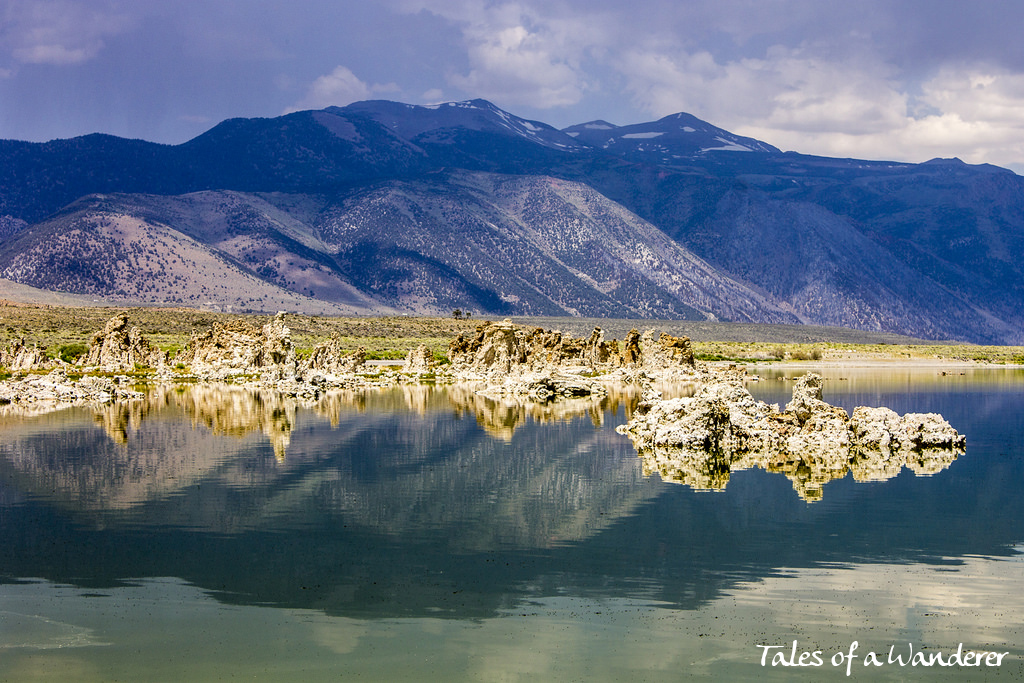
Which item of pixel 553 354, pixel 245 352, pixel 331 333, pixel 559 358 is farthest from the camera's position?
pixel 331 333

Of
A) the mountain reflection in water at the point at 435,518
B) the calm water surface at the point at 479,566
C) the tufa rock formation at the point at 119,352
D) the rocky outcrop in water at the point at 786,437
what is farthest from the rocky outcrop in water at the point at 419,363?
the rocky outcrop in water at the point at 786,437

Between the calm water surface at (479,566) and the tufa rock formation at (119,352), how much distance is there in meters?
33.2

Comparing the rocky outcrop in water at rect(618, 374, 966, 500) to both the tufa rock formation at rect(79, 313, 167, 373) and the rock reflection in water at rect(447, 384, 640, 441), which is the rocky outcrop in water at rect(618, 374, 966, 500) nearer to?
the rock reflection in water at rect(447, 384, 640, 441)

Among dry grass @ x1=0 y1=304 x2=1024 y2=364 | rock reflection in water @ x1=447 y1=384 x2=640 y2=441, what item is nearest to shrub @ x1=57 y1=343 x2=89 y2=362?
dry grass @ x1=0 y1=304 x2=1024 y2=364

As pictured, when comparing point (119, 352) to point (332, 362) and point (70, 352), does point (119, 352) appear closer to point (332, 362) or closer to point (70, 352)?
point (70, 352)

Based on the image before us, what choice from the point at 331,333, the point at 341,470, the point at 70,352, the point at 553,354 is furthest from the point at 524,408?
the point at 331,333

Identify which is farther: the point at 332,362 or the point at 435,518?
the point at 332,362

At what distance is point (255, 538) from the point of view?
61.5ft

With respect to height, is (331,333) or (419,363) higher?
(331,333)

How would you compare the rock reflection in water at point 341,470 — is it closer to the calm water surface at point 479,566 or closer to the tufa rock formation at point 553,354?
the calm water surface at point 479,566

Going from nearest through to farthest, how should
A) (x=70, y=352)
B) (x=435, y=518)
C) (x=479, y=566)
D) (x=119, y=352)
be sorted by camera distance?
(x=479, y=566) < (x=435, y=518) < (x=119, y=352) < (x=70, y=352)

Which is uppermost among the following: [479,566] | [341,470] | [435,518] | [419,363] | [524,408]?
[419,363]

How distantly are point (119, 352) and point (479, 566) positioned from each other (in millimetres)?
52097

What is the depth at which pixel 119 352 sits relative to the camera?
6288 cm
